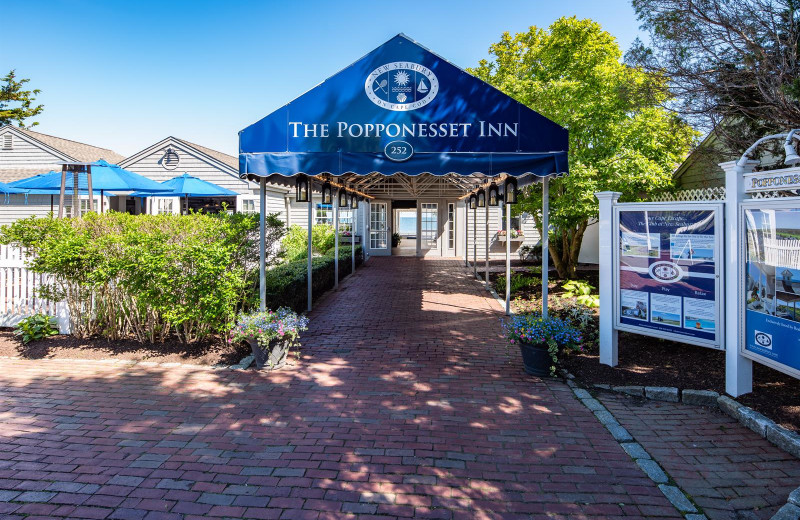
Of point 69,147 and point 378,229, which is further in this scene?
point 69,147

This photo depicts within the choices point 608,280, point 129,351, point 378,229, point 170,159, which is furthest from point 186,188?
point 608,280

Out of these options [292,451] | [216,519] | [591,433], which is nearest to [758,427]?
[591,433]

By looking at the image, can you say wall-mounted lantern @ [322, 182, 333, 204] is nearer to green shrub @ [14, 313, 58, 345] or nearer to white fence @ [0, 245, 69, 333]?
white fence @ [0, 245, 69, 333]

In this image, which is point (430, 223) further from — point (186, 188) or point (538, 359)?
point (538, 359)

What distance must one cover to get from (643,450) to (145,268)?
211 inches

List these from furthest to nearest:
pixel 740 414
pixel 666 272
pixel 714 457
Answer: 1. pixel 666 272
2. pixel 740 414
3. pixel 714 457

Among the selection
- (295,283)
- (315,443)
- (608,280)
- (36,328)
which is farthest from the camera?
(295,283)

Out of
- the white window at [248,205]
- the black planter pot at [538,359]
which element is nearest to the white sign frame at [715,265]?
the black planter pot at [538,359]

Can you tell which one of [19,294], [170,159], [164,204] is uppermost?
[170,159]

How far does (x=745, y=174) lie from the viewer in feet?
14.1

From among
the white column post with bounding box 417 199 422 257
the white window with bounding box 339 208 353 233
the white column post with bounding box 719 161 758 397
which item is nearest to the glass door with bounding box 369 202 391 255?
the white window with bounding box 339 208 353 233

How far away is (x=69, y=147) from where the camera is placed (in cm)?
2134

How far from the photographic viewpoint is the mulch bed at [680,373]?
412 cm

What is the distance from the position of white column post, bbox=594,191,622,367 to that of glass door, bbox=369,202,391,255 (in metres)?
14.3
